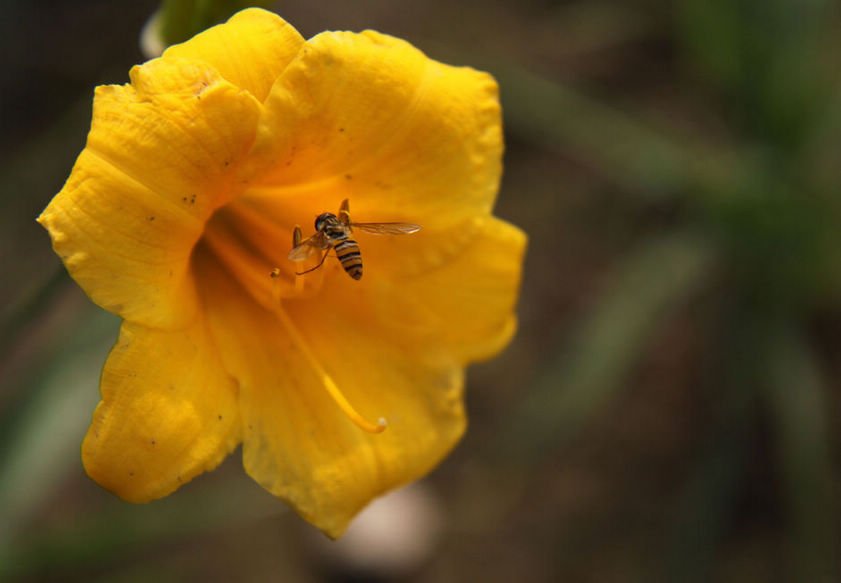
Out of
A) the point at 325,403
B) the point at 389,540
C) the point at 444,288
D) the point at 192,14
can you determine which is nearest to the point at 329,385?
the point at 325,403

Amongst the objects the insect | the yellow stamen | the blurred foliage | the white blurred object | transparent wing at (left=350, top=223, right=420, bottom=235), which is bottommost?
the white blurred object

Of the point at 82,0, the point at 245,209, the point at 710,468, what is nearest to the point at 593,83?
the point at 710,468

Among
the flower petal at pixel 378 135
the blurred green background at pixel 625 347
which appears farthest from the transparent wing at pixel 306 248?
the blurred green background at pixel 625 347

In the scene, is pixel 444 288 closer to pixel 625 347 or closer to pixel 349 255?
pixel 349 255

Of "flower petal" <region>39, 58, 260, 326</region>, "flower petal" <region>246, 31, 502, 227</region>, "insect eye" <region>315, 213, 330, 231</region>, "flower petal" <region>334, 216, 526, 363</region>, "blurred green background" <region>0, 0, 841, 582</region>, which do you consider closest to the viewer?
"flower petal" <region>39, 58, 260, 326</region>

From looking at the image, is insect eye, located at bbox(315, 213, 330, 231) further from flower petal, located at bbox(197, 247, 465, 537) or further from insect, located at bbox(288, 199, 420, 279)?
flower petal, located at bbox(197, 247, 465, 537)

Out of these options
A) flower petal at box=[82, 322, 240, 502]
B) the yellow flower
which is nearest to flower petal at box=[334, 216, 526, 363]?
the yellow flower

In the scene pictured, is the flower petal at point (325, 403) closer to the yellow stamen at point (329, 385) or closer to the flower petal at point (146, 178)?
the yellow stamen at point (329, 385)
